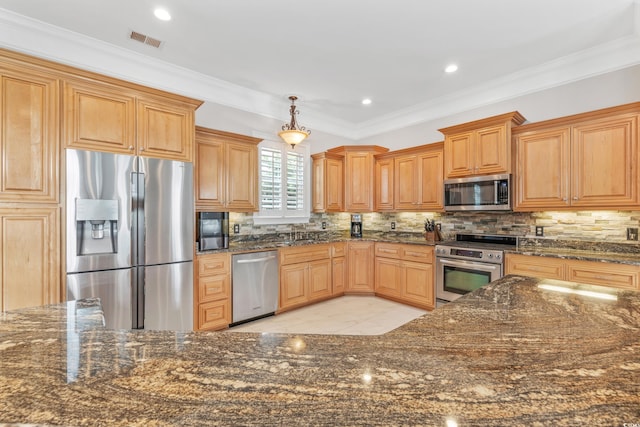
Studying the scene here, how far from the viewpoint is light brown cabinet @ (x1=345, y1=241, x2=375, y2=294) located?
4906 millimetres

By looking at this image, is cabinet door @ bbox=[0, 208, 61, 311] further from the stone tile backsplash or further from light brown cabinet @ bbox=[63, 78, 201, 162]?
the stone tile backsplash

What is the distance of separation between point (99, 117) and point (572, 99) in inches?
195

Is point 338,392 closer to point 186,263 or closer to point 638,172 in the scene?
point 186,263

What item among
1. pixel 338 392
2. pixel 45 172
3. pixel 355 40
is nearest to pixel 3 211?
pixel 45 172

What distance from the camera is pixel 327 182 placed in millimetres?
5062

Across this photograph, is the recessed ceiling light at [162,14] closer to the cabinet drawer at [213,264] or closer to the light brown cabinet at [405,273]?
the cabinet drawer at [213,264]

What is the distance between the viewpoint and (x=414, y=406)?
577 mm

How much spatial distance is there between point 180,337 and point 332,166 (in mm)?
4405

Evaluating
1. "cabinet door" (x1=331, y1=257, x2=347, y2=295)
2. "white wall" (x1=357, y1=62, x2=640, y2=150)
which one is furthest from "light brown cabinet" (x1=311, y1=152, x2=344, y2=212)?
"white wall" (x1=357, y1=62, x2=640, y2=150)

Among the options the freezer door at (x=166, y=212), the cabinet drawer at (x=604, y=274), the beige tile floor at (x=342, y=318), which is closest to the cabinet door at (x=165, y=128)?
the freezer door at (x=166, y=212)

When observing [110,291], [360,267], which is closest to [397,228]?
[360,267]

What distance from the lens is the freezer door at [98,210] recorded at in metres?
2.52

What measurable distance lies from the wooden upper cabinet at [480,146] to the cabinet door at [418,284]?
4.40 ft

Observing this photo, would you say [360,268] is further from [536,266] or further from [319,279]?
[536,266]
